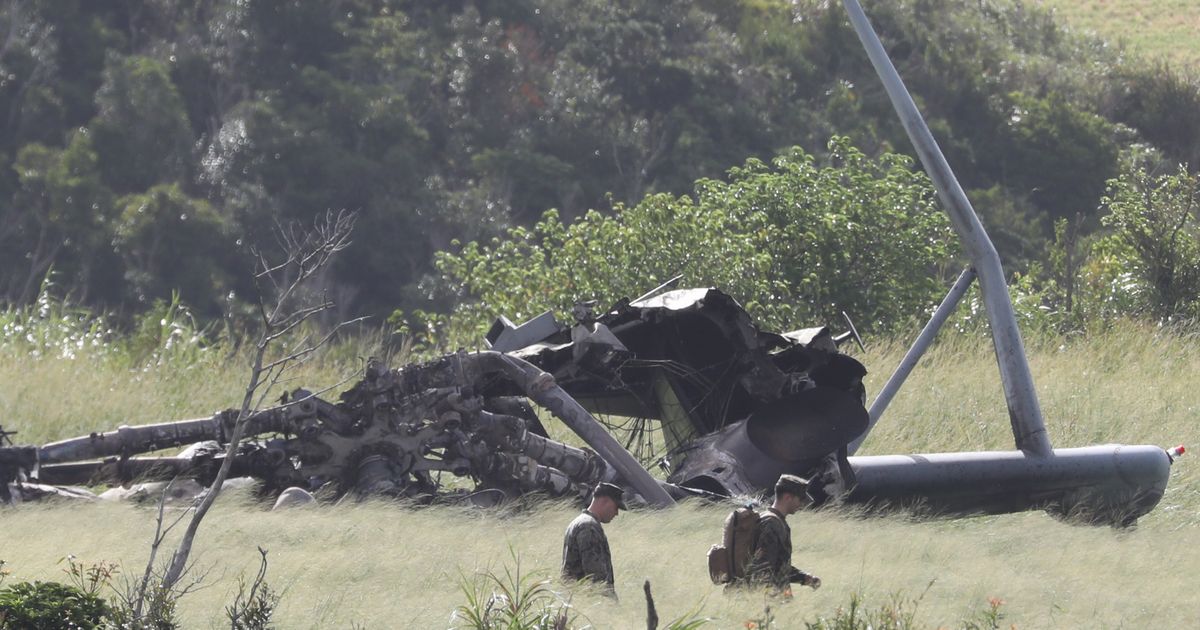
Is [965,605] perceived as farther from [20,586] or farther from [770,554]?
[20,586]

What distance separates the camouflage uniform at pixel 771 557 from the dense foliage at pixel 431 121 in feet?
147

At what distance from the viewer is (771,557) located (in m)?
11.2

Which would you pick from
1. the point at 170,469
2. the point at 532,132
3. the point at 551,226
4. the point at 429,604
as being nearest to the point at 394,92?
the point at 532,132

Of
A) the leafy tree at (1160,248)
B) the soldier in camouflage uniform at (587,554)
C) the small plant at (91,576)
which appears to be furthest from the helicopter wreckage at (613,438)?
the leafy tree at (1160,248)

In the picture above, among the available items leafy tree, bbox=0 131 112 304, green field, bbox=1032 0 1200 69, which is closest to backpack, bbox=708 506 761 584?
leafy tree, bbox=0 131 112 304

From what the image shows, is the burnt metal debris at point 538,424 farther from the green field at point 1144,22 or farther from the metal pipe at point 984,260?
the green field at point 1144,22

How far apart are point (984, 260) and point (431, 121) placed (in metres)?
53.5

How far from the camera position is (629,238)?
3397 cm

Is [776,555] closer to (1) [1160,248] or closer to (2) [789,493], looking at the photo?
(2) [789,493]

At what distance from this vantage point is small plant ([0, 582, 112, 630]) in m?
9.68

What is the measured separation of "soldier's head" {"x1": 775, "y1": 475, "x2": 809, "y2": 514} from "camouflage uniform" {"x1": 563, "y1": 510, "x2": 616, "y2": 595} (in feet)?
3.92

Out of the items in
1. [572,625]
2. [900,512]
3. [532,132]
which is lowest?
[900,512]

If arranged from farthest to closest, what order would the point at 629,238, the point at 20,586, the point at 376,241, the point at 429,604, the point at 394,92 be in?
the point at 394,92 → the point at 376,241 → the point at 629,238 → the point at 429,604 → the point at 20,586

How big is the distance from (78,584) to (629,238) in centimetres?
2301
